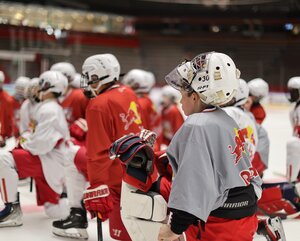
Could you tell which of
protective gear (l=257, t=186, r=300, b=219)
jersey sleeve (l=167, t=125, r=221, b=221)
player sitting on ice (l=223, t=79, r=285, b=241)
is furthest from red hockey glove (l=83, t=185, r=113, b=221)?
protective gear (l=257, t=186, r=300, b=219)

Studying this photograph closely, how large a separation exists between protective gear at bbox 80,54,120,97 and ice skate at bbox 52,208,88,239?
0.97m

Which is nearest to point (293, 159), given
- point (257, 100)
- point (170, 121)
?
point (257, 100)

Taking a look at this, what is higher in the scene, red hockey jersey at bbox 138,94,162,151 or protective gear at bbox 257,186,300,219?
red hockey jersey at bbox 138,94,162,151

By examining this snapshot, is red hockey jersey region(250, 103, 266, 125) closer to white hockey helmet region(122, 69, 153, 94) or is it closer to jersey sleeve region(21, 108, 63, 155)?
white hockey helmet region(122, 69, 153, 94)

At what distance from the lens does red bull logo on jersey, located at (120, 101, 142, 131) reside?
361cm

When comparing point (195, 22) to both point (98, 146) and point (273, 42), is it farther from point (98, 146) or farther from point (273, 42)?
point (98, 146)

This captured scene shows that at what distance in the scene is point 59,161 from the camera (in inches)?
177

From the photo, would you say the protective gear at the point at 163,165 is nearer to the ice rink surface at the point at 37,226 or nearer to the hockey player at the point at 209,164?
the hockey player at the point at 209,164

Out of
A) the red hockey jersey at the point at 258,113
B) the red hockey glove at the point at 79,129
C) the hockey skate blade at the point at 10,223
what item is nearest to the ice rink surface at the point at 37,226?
the hockey skate blade at the point at 10,223

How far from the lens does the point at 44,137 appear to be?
4340 millimetres

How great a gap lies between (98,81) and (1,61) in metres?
16.9

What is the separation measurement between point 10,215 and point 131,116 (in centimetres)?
149

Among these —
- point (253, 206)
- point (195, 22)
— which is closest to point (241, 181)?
point (253, 206)

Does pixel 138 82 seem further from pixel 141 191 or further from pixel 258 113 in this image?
pixel 141 191
